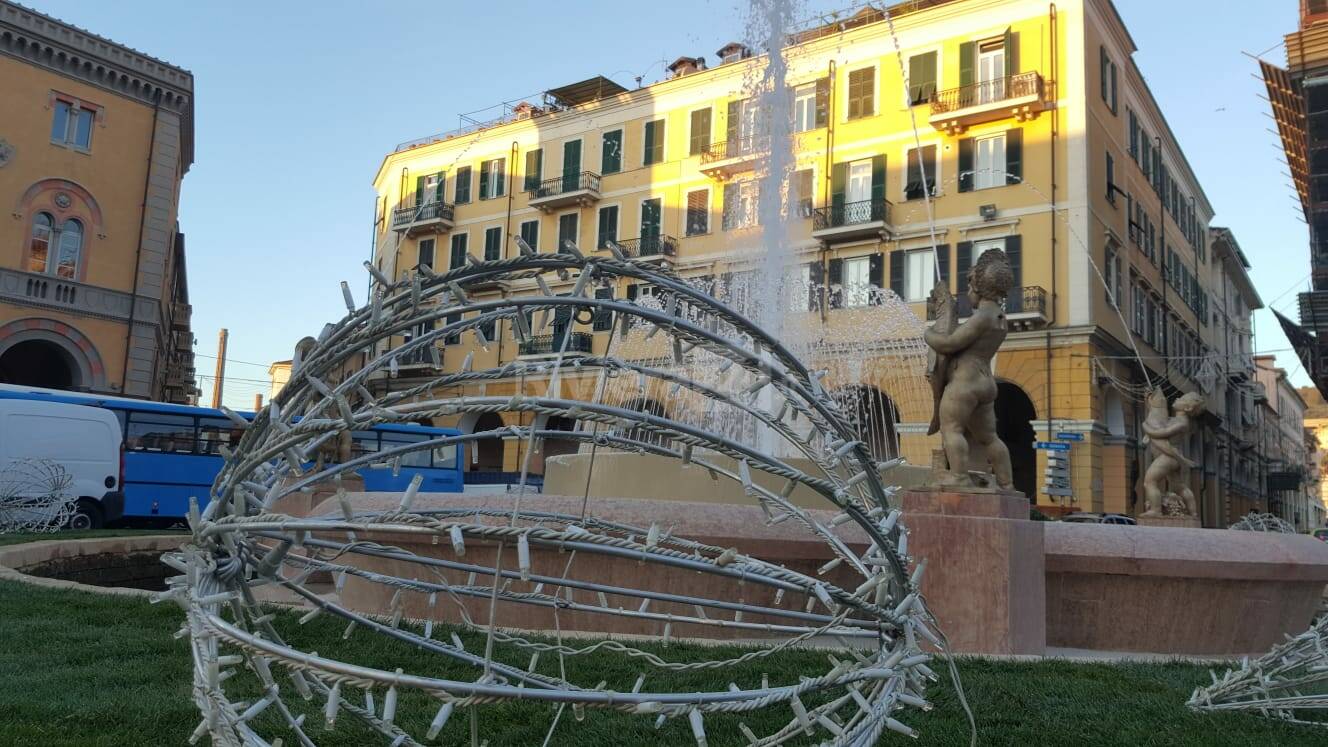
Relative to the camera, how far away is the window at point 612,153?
3625 cm

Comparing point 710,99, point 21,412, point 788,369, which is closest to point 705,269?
point 710,99

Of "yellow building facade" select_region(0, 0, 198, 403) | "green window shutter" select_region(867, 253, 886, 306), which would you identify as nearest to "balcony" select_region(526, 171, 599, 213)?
"green window shutter" select_region(867, 253, 886, 306)

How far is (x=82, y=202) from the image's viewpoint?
30.3 meters

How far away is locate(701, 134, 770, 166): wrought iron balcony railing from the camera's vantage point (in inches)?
1212

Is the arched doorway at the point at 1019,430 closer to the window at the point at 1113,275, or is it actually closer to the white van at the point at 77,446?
the window at the point at 1113,275

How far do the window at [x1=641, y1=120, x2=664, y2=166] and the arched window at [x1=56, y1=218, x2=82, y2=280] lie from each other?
18918 millimetres

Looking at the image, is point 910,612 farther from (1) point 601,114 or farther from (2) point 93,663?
(1) point 601,114

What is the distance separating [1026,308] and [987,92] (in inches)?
257

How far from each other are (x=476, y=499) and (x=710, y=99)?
29.6 m

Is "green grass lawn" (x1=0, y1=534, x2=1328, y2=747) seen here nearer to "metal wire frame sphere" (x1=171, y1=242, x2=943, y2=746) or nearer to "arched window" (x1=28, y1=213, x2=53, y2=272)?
"metal wire frame sphere" (x1=171, y1=242, x2=943, y2=746)

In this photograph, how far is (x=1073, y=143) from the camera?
1051 inches

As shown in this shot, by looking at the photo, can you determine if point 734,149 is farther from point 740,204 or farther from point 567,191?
point 567,191

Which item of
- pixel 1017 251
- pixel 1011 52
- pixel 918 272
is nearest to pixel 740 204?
pixel 918 272

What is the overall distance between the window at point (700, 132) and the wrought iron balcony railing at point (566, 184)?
173 inches
